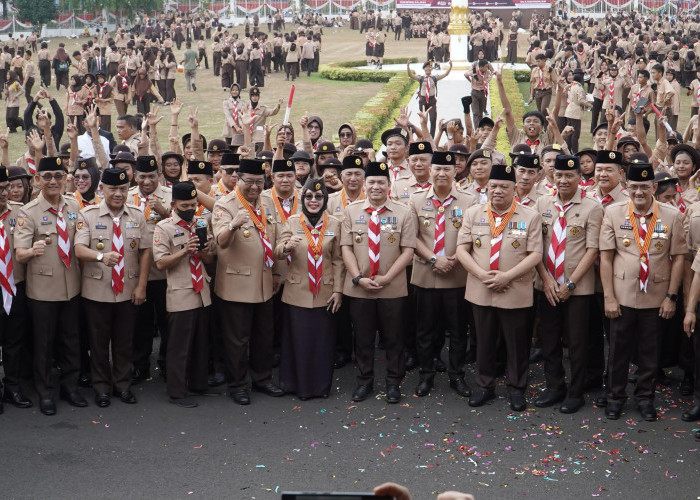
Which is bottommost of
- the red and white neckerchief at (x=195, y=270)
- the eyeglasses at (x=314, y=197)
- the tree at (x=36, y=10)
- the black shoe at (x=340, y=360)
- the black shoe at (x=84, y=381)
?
the black shoe at (x=340, y=360)

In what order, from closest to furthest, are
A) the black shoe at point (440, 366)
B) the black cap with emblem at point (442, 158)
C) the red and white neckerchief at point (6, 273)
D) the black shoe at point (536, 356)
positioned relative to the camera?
the red and white neckerchief at point (6, 273) → the black cap with emblem at point (442, 158) → the black shoe at point (440, 366) → the black shoe at point (536, 356)

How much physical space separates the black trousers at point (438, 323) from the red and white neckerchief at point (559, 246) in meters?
0.80

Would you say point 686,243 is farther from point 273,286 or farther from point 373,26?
point 373,26

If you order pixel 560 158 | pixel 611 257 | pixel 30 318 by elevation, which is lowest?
pixel 30 318

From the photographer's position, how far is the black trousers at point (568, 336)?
7051 millimetres

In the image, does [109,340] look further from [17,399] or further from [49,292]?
[17,399]

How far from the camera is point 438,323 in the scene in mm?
7539

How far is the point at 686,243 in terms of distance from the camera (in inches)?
269

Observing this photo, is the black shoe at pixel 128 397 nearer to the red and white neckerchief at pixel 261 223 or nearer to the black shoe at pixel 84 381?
the black shoe at pixel 84 381

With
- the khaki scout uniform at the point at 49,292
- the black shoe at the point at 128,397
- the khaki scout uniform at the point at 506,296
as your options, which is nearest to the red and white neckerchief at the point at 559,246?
the khaki scout uniform at the point at 506,296

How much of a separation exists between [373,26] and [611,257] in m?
48.9

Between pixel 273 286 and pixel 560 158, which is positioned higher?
pixel 560 158

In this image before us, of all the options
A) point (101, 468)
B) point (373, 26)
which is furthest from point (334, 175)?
point (373, 26)

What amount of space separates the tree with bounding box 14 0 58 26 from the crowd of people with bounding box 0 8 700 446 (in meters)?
50.2
